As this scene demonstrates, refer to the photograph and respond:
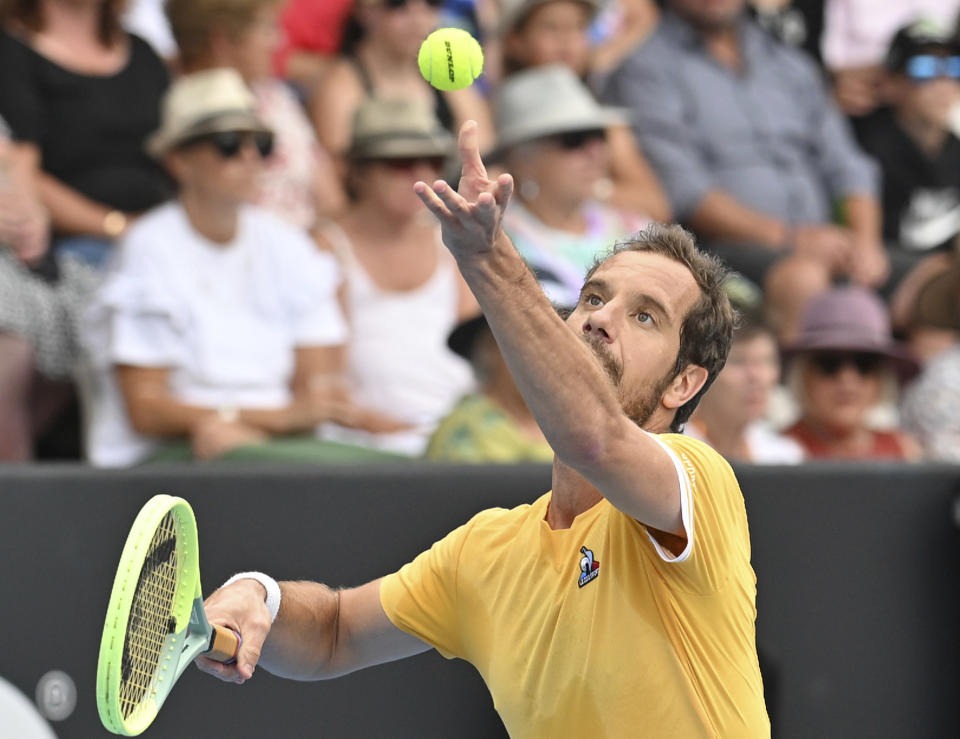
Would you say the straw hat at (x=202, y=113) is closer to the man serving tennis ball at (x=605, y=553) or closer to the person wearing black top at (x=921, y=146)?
the man serving tennis ball at (x=605, y=553)

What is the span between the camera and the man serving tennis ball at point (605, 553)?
7.47 ft

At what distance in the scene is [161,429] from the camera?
4660 mm

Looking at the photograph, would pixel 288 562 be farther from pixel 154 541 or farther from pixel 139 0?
pixel 139 0

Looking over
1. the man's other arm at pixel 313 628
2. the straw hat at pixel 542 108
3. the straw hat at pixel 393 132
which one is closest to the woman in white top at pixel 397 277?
the straw hat at pixel 393 132

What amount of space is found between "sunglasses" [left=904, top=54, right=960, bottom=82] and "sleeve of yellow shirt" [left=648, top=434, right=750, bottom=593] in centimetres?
503

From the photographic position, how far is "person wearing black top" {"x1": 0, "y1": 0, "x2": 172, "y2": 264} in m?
5.05

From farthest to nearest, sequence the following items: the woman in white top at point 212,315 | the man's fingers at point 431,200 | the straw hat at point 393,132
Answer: the straw hat at point 393,132 < the woman in white top at point 212,315 < the man's fingers at point 431,200

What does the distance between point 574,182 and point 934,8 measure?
3271 mm

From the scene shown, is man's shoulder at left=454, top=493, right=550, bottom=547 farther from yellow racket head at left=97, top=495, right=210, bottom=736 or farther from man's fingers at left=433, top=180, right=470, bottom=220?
man's fingers at left=433, top=180, right=470, bottom=220

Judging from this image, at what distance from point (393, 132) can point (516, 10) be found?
0.91m

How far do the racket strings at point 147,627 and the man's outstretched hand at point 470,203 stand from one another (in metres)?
0.79

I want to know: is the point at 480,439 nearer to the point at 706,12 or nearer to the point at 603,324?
the point at 603,324

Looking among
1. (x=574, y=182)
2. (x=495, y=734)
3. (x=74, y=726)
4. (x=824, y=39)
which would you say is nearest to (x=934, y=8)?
(x=824, y=39)

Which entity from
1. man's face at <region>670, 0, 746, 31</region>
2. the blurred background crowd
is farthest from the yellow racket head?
man's face at <region>670, 0, 746, 31</region>
